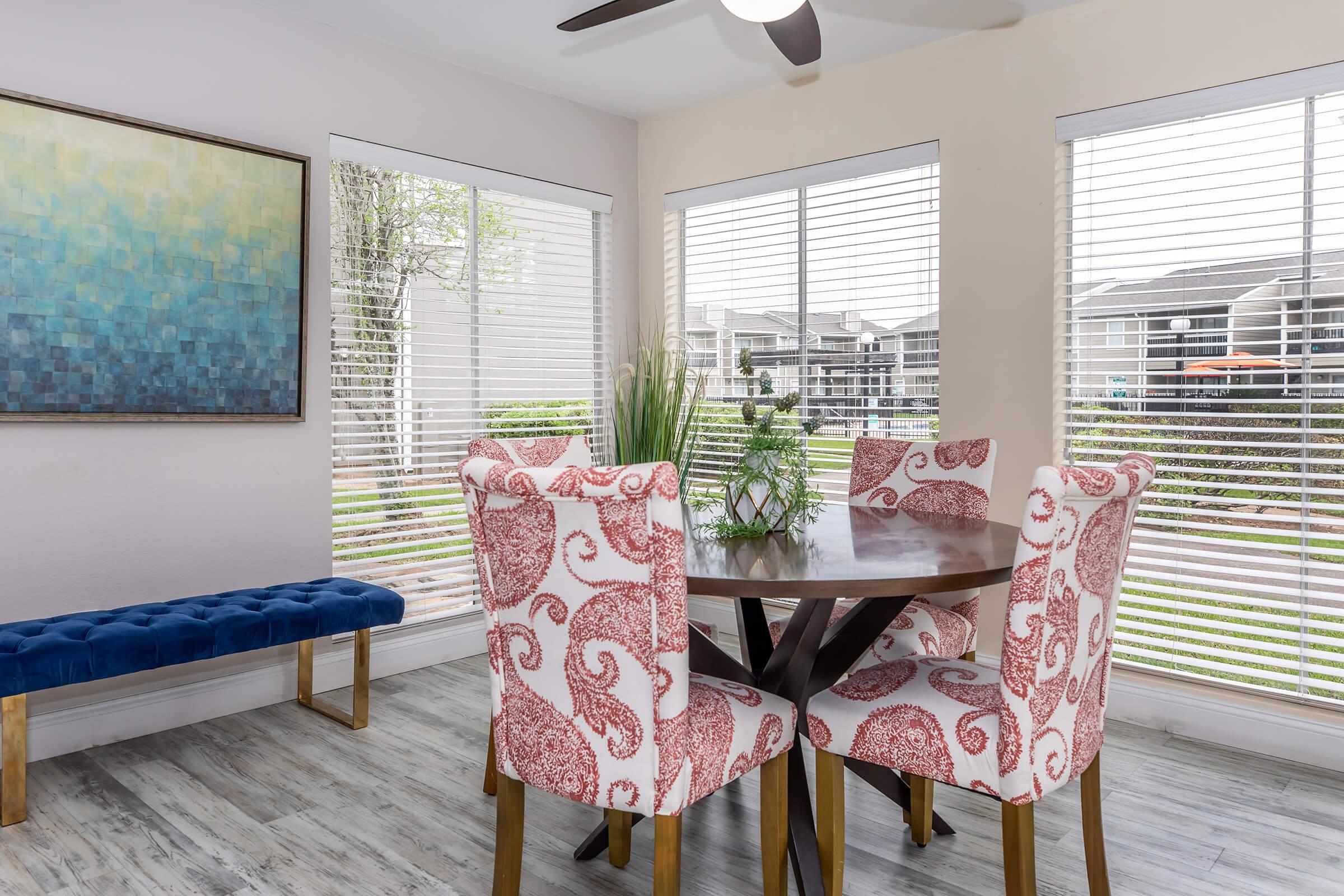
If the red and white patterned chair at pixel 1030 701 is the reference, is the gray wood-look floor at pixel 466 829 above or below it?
below

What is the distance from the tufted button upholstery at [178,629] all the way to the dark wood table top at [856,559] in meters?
1.32

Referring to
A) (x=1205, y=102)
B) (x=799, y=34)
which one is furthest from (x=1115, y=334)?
(x=799, y=34)

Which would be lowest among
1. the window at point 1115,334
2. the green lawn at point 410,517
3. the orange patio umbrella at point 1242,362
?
the green lawn at point 410,517

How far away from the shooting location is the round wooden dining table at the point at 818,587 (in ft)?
5.61

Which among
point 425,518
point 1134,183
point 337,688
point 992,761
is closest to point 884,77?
point 1134,183

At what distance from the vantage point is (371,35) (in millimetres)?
3570

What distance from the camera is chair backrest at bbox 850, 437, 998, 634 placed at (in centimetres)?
283

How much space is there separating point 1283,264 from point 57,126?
4.06m

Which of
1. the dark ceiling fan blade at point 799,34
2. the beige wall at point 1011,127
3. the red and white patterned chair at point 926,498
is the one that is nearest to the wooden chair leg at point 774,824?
the red and white patterned chair at point 926,498

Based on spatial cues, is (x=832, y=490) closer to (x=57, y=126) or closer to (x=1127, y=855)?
(x=1127, y=855)

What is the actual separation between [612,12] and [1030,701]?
2116 millimetres

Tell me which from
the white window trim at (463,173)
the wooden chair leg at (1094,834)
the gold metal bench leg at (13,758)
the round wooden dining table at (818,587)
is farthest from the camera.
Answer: the white window trim at (463,173)

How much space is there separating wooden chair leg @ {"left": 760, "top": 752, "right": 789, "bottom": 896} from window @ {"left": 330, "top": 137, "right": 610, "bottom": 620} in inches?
94.8

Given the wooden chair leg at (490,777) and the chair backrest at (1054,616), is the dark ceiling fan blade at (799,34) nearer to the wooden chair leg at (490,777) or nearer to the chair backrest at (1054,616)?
the chair backrest at (1054,616)
